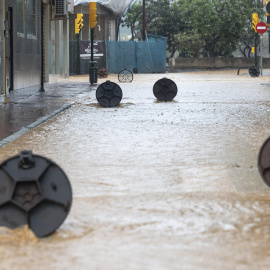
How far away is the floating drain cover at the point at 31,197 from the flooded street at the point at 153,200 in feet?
0.26

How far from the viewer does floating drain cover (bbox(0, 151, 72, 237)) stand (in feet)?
14.7

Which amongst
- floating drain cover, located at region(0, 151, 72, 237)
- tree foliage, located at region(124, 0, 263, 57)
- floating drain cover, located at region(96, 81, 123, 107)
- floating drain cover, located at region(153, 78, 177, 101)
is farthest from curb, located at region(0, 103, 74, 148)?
tree foliage, located at region(124, 0, 263, 57)

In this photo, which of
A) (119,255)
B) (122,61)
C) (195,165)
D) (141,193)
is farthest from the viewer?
(122,61)

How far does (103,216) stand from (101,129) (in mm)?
5892

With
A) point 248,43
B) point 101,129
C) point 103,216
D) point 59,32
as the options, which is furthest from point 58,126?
point 248,43

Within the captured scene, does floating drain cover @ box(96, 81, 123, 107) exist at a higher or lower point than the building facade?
lower

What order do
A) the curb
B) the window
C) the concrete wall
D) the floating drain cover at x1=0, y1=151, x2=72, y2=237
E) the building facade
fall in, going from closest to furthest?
1. the floating drain cover at x1=0, y1=151, x2=72, y2=237
2. the curb
3. the building facade
4. the window
5. the concrete wall

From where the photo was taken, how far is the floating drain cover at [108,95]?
619 inches

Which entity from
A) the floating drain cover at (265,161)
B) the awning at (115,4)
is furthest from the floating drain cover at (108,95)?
the awning at (115,4)

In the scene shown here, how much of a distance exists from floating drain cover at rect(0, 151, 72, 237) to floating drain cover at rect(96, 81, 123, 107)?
11171 mm

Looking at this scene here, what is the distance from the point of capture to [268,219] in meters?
4.95

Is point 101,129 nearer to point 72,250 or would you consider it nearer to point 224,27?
point 72,250

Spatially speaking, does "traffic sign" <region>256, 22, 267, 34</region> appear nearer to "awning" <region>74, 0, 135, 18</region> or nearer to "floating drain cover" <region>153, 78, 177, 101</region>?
"awning" <region>74, 0, 135, 18</region>

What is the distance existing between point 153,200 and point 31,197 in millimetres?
1342
